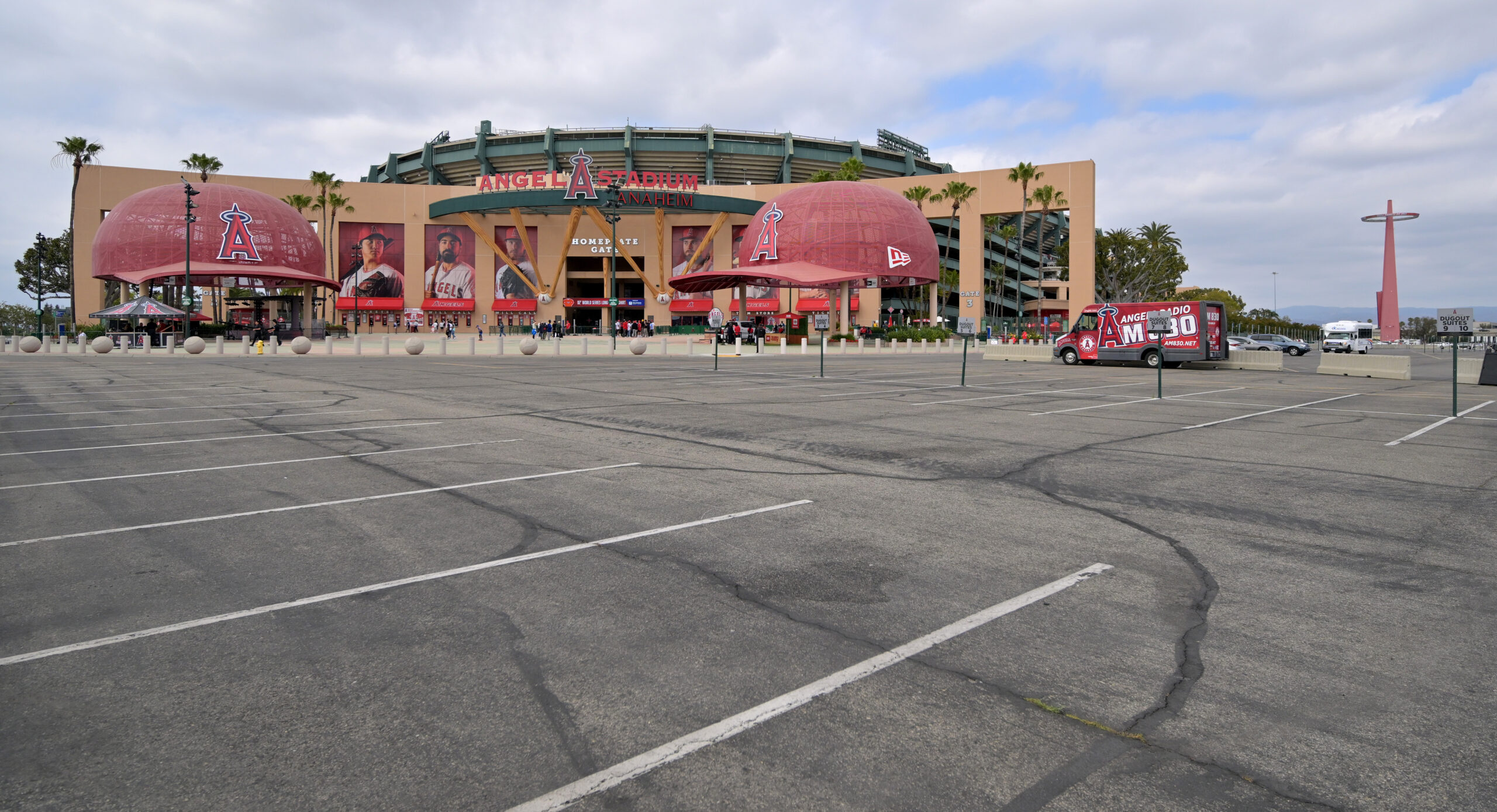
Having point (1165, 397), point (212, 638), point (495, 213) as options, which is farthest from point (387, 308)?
point (212, 638)

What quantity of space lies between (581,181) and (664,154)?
22995mm

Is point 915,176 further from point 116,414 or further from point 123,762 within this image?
point 123,762

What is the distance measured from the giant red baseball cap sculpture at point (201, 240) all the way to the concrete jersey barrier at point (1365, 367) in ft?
221

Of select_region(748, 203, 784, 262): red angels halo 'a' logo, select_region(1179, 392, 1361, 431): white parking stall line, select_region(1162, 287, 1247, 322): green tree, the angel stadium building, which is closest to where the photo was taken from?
select_region(1179, 392, 1361, 431): white parking stall line

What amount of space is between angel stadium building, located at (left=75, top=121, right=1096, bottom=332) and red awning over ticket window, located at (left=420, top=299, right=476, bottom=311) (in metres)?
0.14

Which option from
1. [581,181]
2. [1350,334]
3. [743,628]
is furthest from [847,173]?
[743,628]

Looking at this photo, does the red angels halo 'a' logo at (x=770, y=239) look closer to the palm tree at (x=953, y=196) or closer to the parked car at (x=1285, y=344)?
the palm tree at (x=953, y=196)

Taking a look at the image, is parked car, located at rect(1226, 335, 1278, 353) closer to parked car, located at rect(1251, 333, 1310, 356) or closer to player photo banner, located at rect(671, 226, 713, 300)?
parked car, located at rect(1251, 333, 1310, 356)

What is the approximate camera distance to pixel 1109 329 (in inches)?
1367

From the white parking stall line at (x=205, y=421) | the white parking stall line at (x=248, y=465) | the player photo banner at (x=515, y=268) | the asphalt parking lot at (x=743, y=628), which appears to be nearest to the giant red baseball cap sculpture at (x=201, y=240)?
the player photo banner at (x=515, y=268)

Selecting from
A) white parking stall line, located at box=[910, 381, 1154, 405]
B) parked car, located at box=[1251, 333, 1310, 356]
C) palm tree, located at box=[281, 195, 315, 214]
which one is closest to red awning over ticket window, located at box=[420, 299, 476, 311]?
palm tree, located at box=[281, 195, 315, 214]

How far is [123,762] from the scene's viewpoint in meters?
3.10

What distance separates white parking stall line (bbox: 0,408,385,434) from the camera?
12.2m

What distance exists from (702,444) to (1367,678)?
7973 mm
